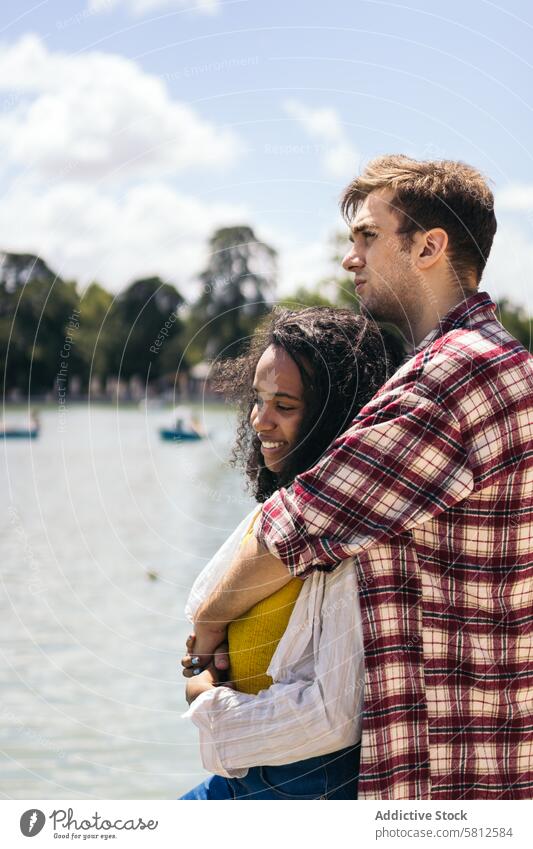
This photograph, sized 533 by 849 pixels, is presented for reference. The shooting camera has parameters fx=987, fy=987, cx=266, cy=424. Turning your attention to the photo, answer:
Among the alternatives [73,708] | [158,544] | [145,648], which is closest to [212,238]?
[73,708]

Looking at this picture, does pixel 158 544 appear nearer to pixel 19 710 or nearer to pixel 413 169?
pixel 19 710

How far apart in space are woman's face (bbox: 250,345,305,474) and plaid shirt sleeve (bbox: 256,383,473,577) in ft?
1.04

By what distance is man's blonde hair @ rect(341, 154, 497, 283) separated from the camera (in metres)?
2.38

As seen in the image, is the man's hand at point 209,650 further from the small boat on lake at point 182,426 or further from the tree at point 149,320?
the small boat on lake at point 182,426

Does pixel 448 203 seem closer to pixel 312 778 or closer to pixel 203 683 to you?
pixel 203 683

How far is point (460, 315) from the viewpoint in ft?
7.50

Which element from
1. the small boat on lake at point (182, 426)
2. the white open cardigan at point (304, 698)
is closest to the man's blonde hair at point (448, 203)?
the white open cardigan at point (304, 698)

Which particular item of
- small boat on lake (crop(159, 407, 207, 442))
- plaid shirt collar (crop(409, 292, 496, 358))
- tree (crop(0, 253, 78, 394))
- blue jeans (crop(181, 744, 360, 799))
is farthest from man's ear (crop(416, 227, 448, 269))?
small boat on lake (crop(159, 407, 207, 442))

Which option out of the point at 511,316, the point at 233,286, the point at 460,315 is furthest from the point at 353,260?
the point at 511,316

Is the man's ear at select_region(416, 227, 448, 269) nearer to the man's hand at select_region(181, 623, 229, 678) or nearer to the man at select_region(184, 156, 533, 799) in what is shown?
the man at select_region(184, 156, 533, 799)

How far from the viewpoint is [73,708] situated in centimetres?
975

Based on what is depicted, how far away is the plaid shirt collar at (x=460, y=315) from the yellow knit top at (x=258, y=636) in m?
0.64

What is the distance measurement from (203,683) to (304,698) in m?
0.30

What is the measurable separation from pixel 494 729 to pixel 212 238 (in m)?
3.25
